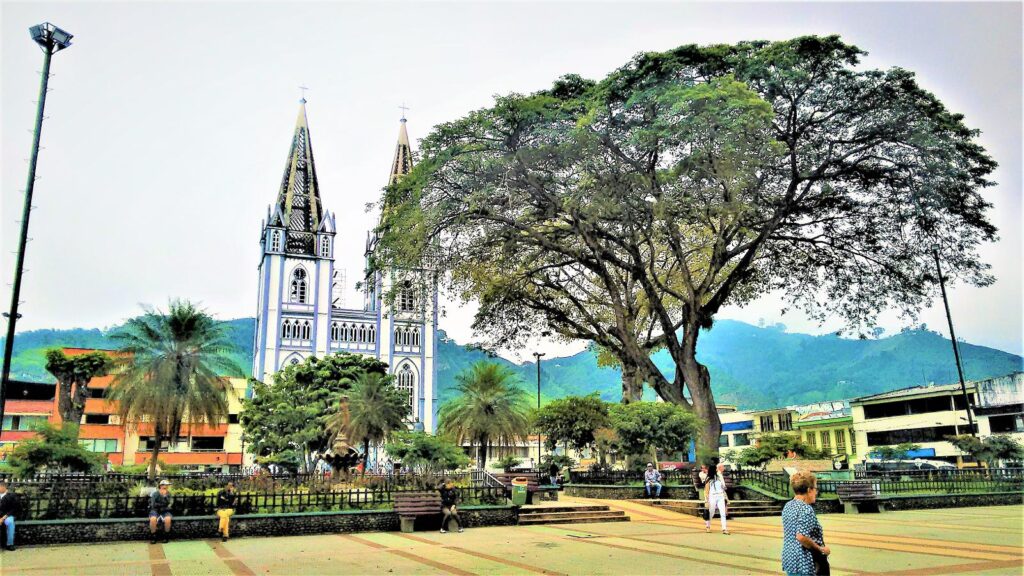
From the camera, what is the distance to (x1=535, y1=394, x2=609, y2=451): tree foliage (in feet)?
108

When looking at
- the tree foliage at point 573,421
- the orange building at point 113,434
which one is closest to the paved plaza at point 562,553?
the tree foliage at point 573,421

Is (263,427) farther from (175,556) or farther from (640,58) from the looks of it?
(175,556)

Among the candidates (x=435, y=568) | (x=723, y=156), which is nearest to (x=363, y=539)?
(x=435, y=568)

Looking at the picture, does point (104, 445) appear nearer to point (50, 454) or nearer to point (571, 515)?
point (50, 454)

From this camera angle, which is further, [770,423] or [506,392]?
[770,423]

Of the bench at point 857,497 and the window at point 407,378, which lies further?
the window at point 407,378

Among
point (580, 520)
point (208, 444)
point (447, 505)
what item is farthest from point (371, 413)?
point (208, 444)

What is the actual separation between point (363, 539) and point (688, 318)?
1619 cm

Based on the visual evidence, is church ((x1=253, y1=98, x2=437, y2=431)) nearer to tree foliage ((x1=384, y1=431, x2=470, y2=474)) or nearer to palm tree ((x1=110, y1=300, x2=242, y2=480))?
palm tree ((x1=110, y1=300, x2=242, y2=480))

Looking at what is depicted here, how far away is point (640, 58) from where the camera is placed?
950 inches

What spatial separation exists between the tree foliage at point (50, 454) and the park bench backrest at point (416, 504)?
15996 mm

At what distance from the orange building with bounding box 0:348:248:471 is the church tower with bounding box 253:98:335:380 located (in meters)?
13.5

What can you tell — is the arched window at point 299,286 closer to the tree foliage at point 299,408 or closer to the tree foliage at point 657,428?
the tree foliage at point 299,408

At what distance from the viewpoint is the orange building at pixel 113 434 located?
60375mm
